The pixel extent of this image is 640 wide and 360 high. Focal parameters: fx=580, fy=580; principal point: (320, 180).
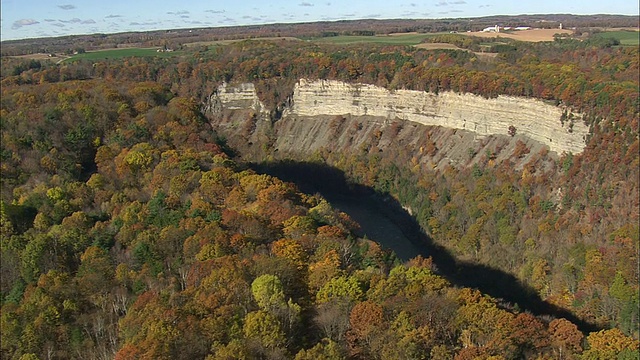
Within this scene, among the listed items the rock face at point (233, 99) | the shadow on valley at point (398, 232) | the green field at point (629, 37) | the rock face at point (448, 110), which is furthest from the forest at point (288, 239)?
the green field at point (629, 37)

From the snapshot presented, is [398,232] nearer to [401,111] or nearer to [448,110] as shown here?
[448,110]

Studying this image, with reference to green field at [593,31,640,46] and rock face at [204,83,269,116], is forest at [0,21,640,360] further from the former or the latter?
green field at [593,31,640,46]

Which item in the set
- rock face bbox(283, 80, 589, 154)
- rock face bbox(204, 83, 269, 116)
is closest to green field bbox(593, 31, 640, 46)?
rock face bbox(283, 80, 589, 154)

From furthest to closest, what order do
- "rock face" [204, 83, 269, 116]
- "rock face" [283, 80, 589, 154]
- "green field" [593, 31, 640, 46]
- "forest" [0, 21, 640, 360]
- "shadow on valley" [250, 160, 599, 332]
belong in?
"green field" [593, 31, 640, 46], "rock face" [204, 83, 269, 116], "rock face" [283, 80, 589, 154], "shadow on valley" [250, 160, 599, 332], "forest" [0, 21, 640, 360]

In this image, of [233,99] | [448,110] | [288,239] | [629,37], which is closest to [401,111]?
[448,110]

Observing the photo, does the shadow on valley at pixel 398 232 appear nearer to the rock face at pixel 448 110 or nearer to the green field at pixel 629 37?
the rock face at pixel 448 110

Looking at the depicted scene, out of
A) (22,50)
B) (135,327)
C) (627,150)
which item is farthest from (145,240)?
(22,50)

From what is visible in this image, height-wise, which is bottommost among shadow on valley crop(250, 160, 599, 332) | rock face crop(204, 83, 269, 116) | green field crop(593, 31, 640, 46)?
shadow on valley crop(250, 160, 599, 332)
